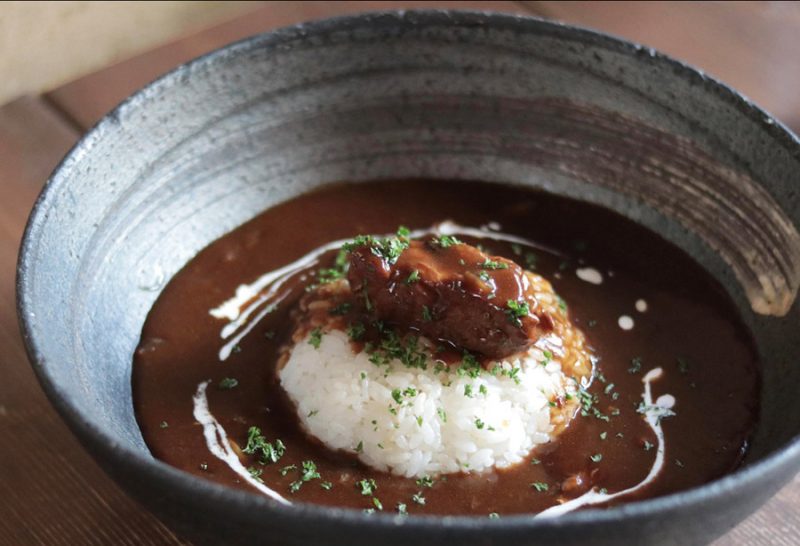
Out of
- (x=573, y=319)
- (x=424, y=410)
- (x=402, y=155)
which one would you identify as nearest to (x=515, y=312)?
(x=424, y=410)

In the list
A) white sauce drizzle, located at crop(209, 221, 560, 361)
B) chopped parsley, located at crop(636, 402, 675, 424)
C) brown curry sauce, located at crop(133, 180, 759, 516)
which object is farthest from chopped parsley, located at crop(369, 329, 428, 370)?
chopped parsley, located at crop(636, 402, 675, 424)

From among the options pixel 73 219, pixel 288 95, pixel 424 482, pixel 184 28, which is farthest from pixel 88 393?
pixel 184 28

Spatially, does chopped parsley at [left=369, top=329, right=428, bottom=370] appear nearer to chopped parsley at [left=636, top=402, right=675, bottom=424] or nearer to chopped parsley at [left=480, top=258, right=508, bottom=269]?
chopped parsley at [left=480, top=258, right=508, bottom=269]

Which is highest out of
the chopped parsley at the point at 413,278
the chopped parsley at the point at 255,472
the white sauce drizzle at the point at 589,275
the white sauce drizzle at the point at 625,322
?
the white sauce drizzle at the point at 589,275

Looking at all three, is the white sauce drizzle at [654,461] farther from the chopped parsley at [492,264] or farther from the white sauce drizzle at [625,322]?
the chopped parsley at [492,264]

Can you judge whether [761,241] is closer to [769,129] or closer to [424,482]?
[769,129]

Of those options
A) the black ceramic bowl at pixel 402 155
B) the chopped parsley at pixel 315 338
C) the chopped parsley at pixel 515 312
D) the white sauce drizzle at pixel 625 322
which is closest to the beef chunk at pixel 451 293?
the chopped parsley at pixel 515 312
